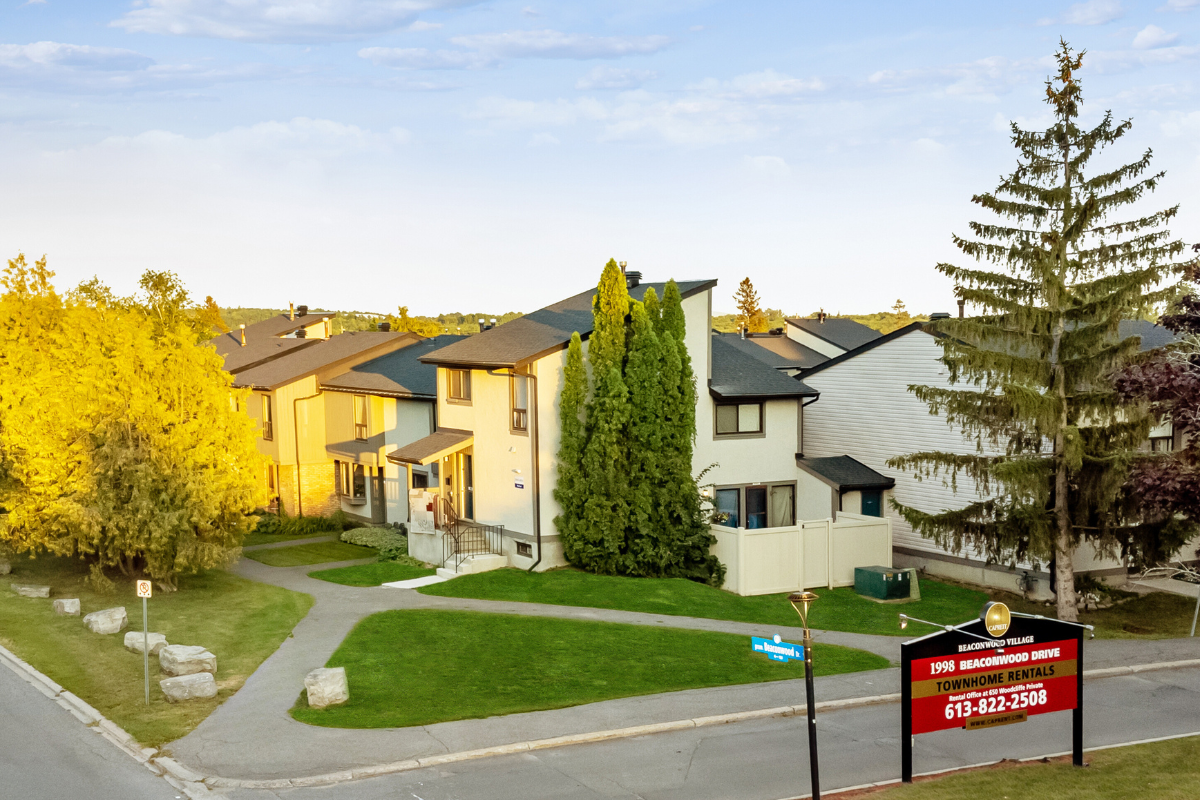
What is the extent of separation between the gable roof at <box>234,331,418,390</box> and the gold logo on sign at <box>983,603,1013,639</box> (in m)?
29.5

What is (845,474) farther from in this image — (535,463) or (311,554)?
(311,554)

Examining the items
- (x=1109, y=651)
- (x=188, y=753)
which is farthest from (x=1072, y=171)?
(x=188, y=753)

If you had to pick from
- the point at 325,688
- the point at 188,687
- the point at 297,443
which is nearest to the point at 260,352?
the point at 297,443

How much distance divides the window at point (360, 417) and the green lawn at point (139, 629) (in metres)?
10.1

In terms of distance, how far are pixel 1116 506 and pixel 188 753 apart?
18.9 metres

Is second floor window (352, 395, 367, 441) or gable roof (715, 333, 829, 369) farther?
gable roof (715, 333, 829, 369)

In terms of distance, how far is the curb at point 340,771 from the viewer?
43.1 ft

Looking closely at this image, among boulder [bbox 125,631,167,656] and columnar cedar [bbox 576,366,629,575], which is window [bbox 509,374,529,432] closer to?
columnar cedar [bbox 576,366,629,575]

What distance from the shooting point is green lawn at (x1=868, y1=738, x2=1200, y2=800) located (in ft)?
41.5

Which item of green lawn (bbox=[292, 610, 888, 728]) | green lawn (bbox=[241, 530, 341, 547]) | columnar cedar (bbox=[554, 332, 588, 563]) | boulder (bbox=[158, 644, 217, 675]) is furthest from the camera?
green lawn (bbox=[241, 530, 341, 547])

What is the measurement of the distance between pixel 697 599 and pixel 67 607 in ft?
45.0

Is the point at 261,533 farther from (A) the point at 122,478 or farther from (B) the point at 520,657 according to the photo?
(B) the point at 520,657

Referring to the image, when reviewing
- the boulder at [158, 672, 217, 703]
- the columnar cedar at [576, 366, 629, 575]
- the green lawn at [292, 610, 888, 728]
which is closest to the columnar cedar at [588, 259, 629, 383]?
the columnar cedar at [576, 366, 629, 575]

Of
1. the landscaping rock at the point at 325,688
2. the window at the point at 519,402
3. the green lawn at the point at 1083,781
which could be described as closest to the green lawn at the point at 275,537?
the window at the point at 519,402
